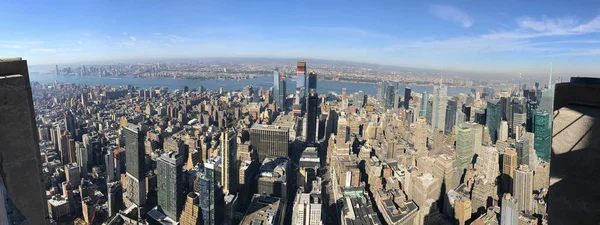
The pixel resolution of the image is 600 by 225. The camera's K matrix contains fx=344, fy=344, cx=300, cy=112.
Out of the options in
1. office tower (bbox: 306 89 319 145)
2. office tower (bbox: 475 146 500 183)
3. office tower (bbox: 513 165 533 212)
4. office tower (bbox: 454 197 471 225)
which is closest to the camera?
office tower (bbox: 513 165 533 212)

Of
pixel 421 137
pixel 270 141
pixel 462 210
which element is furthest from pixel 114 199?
pixel 421 137

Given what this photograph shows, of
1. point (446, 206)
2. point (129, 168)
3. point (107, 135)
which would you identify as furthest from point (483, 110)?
point (107, 135)

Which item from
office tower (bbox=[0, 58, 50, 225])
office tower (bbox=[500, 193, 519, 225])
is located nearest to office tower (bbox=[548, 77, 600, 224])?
office tower (bbox=[0, 58, 50, 225])

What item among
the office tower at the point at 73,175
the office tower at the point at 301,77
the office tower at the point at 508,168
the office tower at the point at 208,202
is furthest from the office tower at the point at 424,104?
the office tower at the point at 73,175

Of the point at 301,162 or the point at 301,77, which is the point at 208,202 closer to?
the point at 301,162

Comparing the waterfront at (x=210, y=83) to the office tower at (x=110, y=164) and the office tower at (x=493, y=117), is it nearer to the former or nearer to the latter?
the office tower at (x=493, y=117)

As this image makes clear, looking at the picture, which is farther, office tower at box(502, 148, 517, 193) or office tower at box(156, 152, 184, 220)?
office tower at box(502, 148, 517, 193)

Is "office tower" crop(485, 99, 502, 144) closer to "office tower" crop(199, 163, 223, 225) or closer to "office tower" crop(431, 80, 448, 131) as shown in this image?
"office tower" crop(431, 80, 448, 131)

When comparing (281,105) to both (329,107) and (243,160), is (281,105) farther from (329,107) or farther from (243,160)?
(243,160)
